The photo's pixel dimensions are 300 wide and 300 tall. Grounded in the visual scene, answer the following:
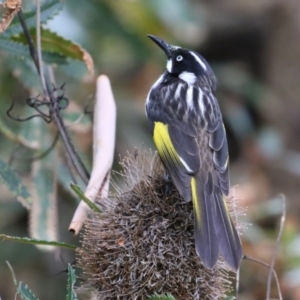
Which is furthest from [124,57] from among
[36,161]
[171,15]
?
[36,161]

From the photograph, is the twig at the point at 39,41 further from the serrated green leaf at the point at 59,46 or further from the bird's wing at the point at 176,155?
the bird's wing at the point at 176,155

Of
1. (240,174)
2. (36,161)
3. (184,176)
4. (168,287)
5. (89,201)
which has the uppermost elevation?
(240,174)

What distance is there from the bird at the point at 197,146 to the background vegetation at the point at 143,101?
1.33 ft

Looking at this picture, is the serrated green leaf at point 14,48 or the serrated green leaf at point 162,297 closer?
the serrated green leaf at point 162,297

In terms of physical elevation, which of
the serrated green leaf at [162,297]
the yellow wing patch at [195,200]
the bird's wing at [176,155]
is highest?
the bird's wing at [176,155]

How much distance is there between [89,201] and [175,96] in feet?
3.09

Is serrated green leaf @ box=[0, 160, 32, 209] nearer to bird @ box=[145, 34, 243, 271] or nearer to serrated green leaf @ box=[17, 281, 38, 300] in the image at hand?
bird @ box=[145, 34, 243, 271]

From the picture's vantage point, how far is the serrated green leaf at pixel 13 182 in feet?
10.6

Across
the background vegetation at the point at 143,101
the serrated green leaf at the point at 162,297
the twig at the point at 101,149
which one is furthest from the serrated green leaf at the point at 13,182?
the serrated green leaf at the point at 162,297

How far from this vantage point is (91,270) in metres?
2.65

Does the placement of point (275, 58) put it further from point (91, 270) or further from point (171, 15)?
point (91, 270)

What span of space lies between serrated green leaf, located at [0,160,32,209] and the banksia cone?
0.61m

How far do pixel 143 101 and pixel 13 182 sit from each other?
311 cm

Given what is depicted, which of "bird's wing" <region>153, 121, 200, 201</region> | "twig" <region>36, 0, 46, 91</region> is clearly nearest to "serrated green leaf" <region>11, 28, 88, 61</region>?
"twig" <region>36, 0, 46, 91</region>
